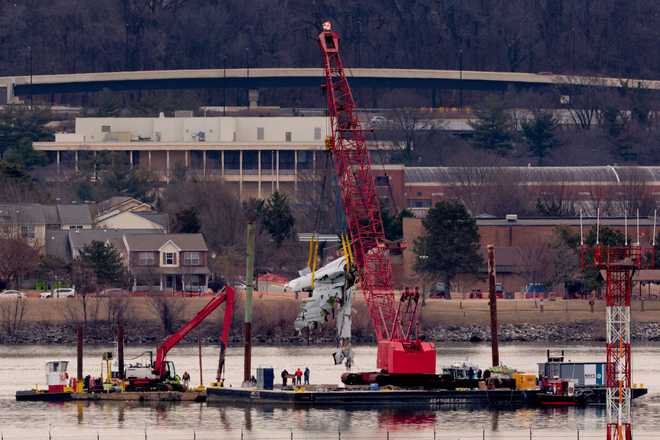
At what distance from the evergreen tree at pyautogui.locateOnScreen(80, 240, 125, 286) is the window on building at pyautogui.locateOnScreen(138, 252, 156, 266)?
505cm

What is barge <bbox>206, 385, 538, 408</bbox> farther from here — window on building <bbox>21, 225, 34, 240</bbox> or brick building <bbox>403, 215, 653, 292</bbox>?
window on building <bbox>21, 225, 34, 240</bbox>

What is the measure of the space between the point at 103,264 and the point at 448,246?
20.8 m

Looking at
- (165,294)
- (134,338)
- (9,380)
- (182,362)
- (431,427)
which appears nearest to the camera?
(431,427)


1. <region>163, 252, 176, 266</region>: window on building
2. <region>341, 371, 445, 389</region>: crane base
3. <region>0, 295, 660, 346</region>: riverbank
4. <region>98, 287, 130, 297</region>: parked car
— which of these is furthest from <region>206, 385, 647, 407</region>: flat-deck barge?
<region>163, 252, 176, 266</region>: window on building

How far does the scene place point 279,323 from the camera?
141 m

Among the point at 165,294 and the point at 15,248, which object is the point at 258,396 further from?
the point at 15,248

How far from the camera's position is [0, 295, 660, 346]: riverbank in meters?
140

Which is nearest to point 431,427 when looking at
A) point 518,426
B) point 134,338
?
point 518,426

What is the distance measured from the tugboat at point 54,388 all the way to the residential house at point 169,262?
52.2 metres

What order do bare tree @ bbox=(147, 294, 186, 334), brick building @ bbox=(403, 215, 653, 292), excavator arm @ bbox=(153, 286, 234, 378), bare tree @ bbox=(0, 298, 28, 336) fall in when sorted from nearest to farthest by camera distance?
excavator arm @ bbox=(153, 286, 234, 378)
bare tree @ bbox=(0, 298, 28, 336)
bare tree @ bbox=(147, 294, 186, 334)
brick building @ bbox=(403, 215, 653, 292)

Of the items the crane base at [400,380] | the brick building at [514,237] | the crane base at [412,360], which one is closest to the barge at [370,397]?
the crane base at [400,380]

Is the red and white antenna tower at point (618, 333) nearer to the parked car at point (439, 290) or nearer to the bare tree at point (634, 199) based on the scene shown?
the parked car at point (439, 290)

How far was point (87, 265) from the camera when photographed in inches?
5979

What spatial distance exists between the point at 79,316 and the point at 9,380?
30294mm
